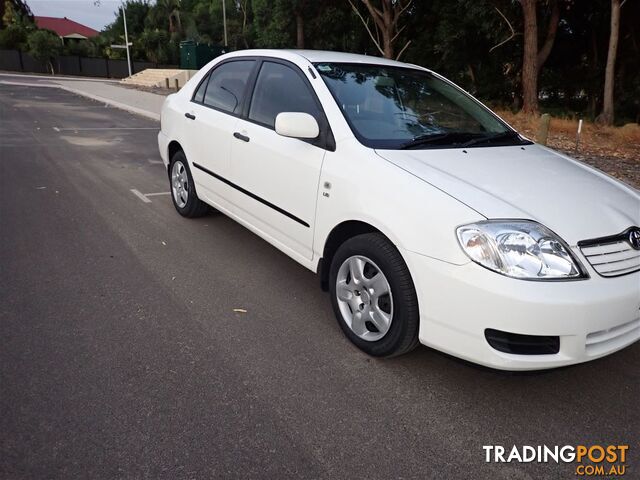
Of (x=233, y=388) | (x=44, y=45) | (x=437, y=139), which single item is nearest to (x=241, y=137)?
(x=437, y=139)

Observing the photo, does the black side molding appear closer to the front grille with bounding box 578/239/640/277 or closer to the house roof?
the front grille with bounding box 578/239/640/277

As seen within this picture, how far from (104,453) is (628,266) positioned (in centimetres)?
264

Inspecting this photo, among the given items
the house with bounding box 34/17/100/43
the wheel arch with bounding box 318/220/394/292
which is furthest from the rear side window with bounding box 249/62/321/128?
the house with bounding box 34/17/100/43

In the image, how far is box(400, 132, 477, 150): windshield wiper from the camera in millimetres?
3213

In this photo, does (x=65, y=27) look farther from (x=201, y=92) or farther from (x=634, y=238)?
(x=634, y=238)

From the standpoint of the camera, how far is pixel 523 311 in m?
2.30

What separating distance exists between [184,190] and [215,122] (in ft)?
3.78

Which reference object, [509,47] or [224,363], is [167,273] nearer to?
[224,363]

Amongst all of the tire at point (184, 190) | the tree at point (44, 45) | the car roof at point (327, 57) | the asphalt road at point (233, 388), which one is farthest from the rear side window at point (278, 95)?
the tree at point (44, 45)

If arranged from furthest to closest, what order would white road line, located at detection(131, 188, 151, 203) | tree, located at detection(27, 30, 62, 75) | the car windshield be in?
tree, located at detection(27, 30, 62, 75)
white road line, located at detection(131, 188, 151, 203)
the car windshield

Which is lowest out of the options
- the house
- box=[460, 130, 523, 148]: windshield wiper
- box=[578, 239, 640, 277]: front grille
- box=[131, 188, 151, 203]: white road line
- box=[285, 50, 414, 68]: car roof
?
box=[131, 188, 151, 203]: white road line

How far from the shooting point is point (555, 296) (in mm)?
2301

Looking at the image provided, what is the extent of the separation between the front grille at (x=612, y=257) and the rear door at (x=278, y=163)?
5.24ft
